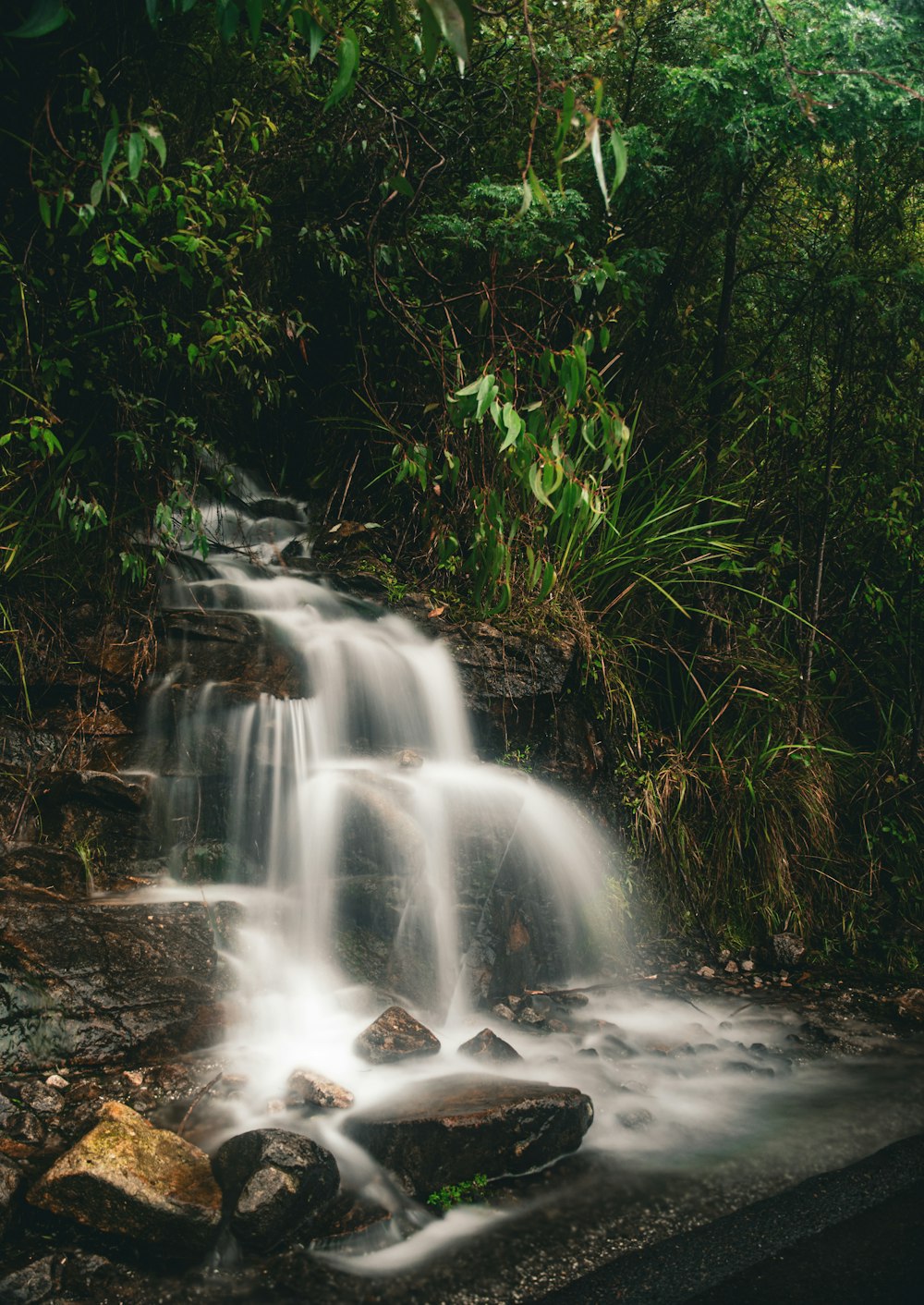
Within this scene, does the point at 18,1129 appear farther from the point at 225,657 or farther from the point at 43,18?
the point at 43,18

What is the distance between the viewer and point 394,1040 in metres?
3.09

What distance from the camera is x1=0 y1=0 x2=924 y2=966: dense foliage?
383 centimetres

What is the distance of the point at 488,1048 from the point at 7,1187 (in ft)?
4.93

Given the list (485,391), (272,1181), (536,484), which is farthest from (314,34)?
(272,1181)

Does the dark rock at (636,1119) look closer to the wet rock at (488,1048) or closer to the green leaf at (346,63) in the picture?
the wet rock at (488,1048)

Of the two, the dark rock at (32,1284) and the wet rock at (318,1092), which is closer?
the dark rock at (32,1284)

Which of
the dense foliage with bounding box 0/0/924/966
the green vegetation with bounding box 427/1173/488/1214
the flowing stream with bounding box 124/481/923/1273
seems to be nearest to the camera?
the green vegetation with bounding box 427/1173/488/1214

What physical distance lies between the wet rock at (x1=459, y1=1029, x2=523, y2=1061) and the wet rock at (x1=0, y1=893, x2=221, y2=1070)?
0.84 meters

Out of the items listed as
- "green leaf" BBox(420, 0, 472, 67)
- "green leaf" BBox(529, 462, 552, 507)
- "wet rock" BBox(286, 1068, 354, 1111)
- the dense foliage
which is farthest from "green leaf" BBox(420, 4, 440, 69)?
"wet rock" BBox(286, 1068, 354, 1111)

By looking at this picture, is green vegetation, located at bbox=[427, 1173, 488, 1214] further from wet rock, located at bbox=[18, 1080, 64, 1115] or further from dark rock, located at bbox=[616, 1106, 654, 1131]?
wet rock, located at bbox=[18, 1080, 64, 1115]

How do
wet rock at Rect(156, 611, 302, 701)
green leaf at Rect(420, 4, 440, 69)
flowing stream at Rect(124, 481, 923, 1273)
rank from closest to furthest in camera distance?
green leaf at Rect(420, 4, 440, 69) → flowing stream at Rect(124, 481, 923, 1273) → wet rock at Rect(156, 611, 302, 701)

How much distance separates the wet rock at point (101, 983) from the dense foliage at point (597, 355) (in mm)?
1251

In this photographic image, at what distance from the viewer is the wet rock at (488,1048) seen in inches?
123

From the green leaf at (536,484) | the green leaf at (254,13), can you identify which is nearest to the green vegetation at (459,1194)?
the green leaf at (536,484)
